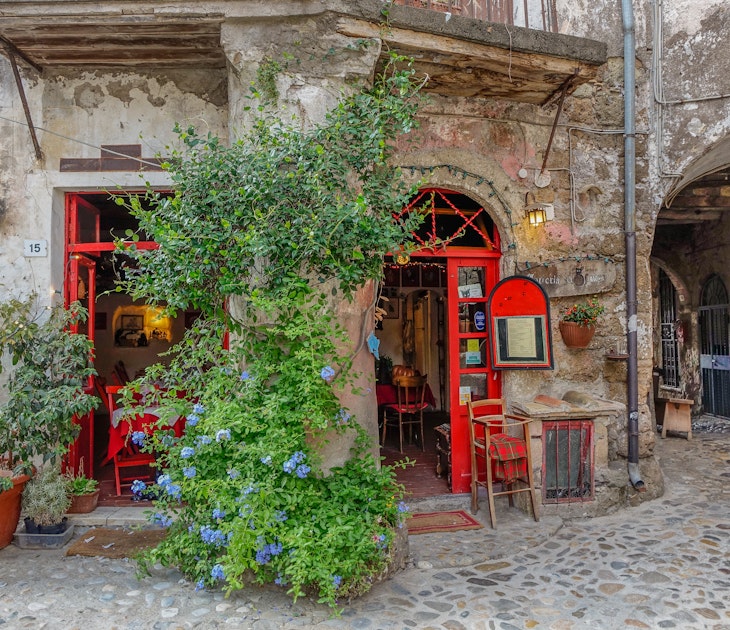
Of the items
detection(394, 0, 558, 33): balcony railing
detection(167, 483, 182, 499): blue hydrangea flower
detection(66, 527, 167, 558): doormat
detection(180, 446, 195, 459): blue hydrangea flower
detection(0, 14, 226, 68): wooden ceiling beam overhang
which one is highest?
detection(394, 0, 558, 33): balcony railing

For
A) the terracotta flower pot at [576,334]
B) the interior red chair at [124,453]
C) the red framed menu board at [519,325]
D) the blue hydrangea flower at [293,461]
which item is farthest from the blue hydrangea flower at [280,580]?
the terracotta flower pot at [576,334]

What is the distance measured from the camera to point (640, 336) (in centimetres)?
606

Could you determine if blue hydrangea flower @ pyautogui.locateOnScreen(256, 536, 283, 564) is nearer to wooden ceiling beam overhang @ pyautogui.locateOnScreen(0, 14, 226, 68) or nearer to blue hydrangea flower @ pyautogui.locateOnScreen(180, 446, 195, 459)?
blue hydrangea flower @ pyautogui.locateOnScreen(180, 446, 195, 459)

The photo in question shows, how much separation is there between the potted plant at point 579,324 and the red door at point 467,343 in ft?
2.61

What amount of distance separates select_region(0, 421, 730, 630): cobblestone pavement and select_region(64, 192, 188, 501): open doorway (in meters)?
1.81

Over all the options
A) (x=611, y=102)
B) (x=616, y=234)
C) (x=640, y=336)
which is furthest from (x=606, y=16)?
(x=640, y=336)

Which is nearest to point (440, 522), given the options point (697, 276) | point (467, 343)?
point (467, 343)

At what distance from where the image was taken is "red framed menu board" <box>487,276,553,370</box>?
571 centimetres

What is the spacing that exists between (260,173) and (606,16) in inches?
188

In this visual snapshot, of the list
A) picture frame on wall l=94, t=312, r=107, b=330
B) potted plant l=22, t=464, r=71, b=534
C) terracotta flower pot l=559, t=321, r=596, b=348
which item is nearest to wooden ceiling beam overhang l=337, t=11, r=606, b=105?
terracotta flower pot l=559, t=321, r=596, b=348

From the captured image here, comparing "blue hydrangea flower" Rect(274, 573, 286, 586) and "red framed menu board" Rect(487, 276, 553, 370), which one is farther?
"red framed menu board" Rect(487, 276, 553, 370)

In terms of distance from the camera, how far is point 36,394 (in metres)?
4.60

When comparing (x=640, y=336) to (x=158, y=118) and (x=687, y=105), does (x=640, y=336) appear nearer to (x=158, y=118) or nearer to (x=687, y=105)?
(x=687, y=105)

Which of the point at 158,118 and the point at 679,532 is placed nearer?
the point at 679,532
